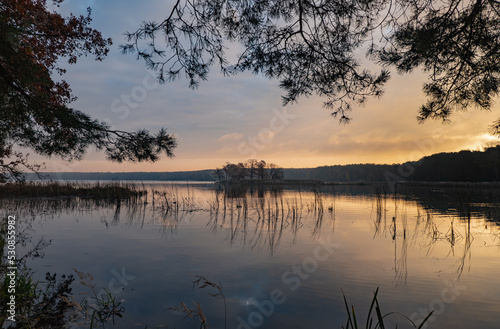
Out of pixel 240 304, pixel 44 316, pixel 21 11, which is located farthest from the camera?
pixel 21 11

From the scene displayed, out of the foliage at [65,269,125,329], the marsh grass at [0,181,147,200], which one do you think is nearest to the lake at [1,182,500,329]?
the foliage at [65,269,125,329]

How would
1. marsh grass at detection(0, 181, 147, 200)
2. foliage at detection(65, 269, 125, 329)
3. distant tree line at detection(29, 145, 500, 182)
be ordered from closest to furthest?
foliage at detection(65, 269, 125, 329) < marsh grass at detection(0, 181, 147, 200) < distant tree line at detection(29, 145, 500, 182)

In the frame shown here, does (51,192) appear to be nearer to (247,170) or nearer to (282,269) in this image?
(282,269)

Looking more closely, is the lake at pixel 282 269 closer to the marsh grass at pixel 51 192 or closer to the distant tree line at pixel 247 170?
the marsh grass at pixel 51 192

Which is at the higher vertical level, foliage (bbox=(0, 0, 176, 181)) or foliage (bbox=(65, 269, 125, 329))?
foliage (bbox=(0, 0, 176, 181))

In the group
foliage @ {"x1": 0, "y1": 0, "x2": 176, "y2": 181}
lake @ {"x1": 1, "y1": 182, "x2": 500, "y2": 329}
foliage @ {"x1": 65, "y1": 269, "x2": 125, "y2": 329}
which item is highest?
foliage @ {"x1": 0, "y1": 0, "x2": 176, "y2": 181}

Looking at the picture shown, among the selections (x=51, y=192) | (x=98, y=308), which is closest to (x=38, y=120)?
(x=98, y=308)

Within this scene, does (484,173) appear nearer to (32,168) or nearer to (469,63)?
(469,63)

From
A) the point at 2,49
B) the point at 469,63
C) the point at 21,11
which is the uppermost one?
the point at 21,11

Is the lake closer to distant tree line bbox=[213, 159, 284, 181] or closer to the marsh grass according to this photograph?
the marsh grass

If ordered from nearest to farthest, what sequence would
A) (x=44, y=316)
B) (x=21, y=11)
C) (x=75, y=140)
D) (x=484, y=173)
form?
(x=44, y=316) < (x=75, y=140) < (x=21, y=11) < (x=484, y=173)

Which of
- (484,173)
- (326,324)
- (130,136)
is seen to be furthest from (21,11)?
(484,173)

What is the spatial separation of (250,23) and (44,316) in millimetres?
5565

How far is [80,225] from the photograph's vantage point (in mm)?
9852
